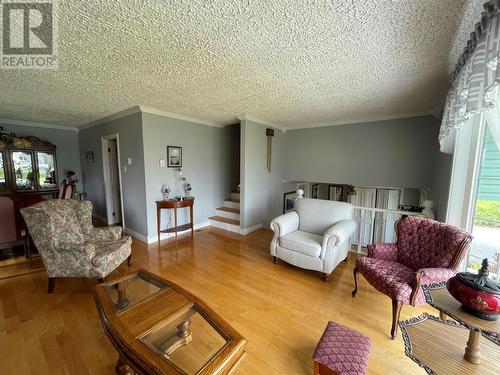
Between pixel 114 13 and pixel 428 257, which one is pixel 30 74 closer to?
pixel 114 13

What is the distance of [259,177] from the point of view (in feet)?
13.8

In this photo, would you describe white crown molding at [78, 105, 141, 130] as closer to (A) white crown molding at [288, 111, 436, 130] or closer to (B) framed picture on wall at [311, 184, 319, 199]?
(A) white crown molding at [288, 111, 436, 130]

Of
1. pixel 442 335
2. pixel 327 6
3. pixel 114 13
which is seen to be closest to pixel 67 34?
pixel 114 13

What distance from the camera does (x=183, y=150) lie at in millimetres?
3842

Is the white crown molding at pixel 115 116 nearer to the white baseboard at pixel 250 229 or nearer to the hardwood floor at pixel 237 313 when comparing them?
the hardwood floor at pixel 237 313

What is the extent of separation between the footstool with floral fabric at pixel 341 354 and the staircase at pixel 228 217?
285 centimetres

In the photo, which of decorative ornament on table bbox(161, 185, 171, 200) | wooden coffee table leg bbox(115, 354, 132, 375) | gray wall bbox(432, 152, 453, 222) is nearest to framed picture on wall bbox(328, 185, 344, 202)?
gray wall bbox(432, 152, 453, 222)

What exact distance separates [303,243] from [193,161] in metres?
2.69

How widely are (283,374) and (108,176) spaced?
15.2 feet

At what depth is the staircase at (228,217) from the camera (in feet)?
13.8

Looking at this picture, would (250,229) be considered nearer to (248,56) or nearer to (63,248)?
(63,248)

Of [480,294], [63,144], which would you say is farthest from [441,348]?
[63,144]

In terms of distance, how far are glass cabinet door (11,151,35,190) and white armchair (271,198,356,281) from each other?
5.19 meters

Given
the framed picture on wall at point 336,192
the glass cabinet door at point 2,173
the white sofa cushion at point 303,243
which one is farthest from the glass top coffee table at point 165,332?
the framed picture on wall at point 336,192
